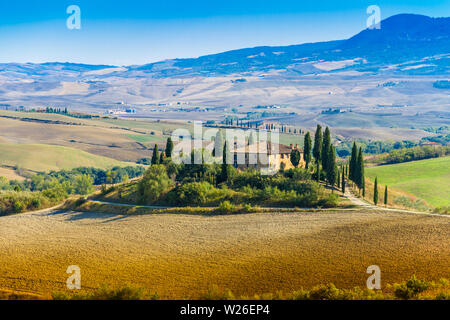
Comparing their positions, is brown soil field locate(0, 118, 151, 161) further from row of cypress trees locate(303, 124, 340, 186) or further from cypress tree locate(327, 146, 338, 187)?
cypress tree locate(327, 146, 338, 187)

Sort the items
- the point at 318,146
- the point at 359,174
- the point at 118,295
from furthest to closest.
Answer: the point at 318,146 < the point at 359,174 < the point at 118,295

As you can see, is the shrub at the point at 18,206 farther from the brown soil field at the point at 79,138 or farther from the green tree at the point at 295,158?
the brown soil field at the point at 79,138

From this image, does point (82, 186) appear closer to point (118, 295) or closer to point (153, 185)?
point (153, 185)

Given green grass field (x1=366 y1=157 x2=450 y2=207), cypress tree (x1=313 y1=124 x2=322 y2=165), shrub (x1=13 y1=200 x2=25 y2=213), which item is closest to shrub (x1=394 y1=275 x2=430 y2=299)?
cypress tree (x1=313 y1=124 x2=322 y2=165)

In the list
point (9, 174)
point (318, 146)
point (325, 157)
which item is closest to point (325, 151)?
point (325, 157)

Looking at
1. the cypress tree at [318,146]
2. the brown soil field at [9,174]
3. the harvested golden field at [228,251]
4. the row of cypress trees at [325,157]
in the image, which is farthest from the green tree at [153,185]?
the brown soil field at [9,174]

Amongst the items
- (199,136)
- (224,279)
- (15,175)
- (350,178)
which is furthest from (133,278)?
(199,136)
